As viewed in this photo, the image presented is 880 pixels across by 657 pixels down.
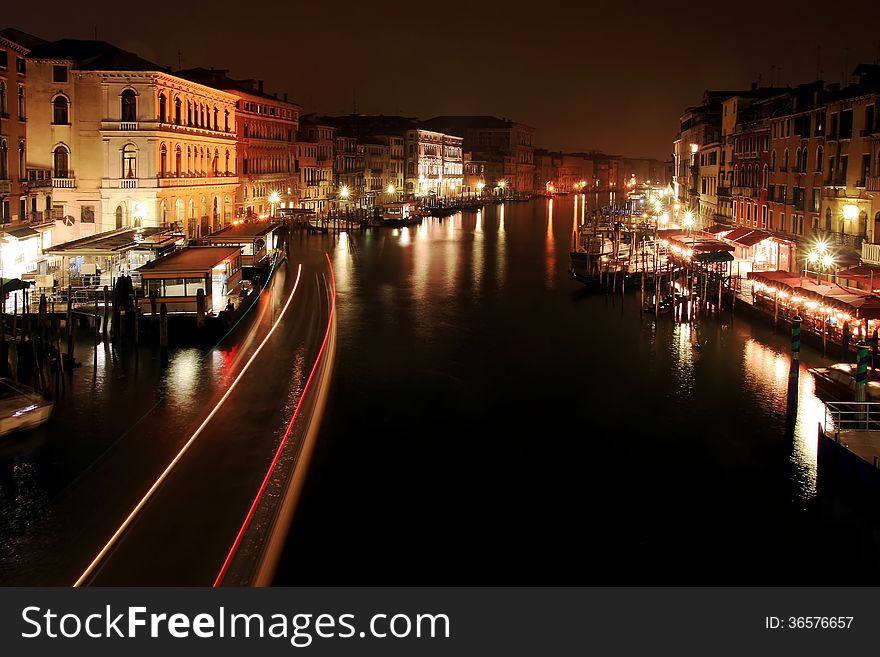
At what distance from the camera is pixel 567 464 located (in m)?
11.5

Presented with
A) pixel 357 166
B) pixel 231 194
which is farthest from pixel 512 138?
pixel 231 194

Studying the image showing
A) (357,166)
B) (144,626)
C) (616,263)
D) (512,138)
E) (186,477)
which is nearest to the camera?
(144,626)

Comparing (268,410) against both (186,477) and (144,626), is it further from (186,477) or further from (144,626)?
(144,626)

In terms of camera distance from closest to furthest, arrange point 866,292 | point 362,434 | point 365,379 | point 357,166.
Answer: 1. point 362,434
2. point 365,379
3. point 866,292
4. point 357,166

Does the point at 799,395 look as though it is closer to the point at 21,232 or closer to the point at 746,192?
the point at 21,232

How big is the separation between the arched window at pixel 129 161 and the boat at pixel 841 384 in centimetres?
2150

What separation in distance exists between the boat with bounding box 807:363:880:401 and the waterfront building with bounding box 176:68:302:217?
99.4ft

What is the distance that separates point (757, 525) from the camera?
9656mm

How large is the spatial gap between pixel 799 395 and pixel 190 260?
42.6 ft

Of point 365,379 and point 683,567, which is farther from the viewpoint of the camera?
point 365,379

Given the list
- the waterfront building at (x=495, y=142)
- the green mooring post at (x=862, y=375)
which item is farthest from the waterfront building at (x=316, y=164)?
the waterfront building at (x=495, y=142)

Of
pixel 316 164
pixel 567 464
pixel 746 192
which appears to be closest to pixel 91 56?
pixel 746 192

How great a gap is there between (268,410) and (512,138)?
338ft

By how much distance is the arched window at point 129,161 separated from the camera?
28531 millimetres
